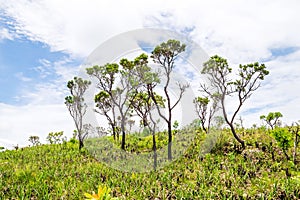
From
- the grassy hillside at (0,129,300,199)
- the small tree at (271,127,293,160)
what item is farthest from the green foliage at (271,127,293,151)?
the grassy hillside at (0,129,300,199)

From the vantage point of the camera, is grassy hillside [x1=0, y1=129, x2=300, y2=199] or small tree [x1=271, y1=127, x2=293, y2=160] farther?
small tree [x1=271, y1=127, x2=293, y2=160]

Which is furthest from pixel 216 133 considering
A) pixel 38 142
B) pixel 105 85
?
pixel 38 142

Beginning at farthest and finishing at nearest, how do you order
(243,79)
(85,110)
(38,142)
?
1. (38,142)
2. (85,110)
3. (243,79)

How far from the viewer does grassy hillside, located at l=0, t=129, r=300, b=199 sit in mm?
6137

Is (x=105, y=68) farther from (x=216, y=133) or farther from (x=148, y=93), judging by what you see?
(x=216, y=133)

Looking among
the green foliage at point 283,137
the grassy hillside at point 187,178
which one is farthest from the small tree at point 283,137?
the grassy hillside at point 187,178

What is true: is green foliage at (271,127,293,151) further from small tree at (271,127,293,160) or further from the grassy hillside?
the grassy hillside

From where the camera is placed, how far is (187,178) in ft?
25.9

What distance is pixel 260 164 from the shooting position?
363 inches

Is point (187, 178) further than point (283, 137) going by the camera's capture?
No

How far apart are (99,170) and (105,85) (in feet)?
16.7

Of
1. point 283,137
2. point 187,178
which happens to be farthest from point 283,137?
point 187,178

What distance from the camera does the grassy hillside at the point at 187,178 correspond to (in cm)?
614

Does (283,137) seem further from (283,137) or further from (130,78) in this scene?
(130,78)
